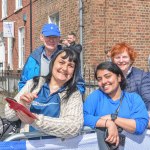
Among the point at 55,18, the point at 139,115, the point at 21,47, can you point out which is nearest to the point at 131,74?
the point at 139,115

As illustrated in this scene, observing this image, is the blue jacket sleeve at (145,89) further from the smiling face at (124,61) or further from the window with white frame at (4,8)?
the window with white frame at (4,8)

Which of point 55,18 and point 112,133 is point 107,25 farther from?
point 112,133

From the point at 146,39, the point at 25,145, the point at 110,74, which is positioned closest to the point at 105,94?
the point at 110,74

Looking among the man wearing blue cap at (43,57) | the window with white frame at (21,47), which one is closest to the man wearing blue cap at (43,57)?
the man wearing blue cap at (43,57)

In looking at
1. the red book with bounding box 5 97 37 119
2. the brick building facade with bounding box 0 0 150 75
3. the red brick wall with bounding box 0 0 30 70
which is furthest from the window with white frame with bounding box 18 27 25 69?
the red book with bounding box 5 97 37 119

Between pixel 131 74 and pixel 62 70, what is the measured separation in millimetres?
1003

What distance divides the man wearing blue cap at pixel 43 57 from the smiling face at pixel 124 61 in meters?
0.74

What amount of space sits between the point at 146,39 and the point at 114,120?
836 cm

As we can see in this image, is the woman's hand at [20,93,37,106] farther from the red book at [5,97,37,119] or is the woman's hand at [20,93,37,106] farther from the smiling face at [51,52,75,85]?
the smiling face at [51,52,75,85]

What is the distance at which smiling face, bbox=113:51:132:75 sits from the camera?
4.20 metres

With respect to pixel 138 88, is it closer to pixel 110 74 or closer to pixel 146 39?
pixel 110 74

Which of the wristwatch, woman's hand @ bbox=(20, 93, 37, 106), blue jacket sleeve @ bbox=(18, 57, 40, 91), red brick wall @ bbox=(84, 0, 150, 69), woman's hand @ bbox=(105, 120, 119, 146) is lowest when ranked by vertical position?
woman's hand @ bbox=(105, 120, 119, 146)

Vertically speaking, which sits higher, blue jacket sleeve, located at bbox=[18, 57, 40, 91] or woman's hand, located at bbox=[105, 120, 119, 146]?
blue jacket sleeve, located at bbox=[18, 57, 40, 91]

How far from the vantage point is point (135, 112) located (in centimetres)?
355
